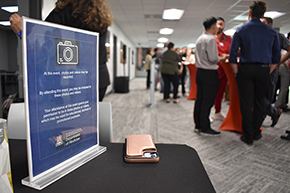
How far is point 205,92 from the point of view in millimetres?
2791

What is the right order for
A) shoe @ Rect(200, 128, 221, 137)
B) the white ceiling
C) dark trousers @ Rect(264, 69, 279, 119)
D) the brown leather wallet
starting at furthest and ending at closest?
the white ceiling < shoe @ Rect(200, 128, 221, 137) < dark trousers @ Rect(264, 69, 279, 119) < the brown leather wallet

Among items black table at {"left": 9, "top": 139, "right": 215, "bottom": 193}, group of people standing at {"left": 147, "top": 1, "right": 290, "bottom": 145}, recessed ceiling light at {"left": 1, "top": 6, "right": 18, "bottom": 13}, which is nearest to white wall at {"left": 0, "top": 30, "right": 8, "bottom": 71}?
recessed ceiling light at {"left": 1, "top": 6, "right": 18, "bottom": 13}

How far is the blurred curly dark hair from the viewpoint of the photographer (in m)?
1.25

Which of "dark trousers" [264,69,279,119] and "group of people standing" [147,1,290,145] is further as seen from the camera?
"dark trousers" [264,69,279,119]

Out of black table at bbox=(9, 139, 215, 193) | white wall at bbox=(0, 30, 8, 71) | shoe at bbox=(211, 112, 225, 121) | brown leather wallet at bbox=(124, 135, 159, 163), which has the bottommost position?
shoe at bbox=(211, 112, 225, 121)

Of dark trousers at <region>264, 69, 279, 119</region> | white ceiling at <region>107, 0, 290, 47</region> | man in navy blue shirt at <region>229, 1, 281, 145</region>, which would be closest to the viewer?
man in navy blue shirt at <region>229, 1, 281, 145</region>

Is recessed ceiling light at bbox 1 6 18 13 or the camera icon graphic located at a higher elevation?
recessed ceiling light at bbox 1 6 18 13

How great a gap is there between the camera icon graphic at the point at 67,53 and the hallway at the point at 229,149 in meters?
1.50

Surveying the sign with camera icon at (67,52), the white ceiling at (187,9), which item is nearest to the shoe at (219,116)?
the white ceiling at (187,9)

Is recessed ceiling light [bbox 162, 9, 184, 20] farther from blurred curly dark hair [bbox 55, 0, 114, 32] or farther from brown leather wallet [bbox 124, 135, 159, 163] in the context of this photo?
brown leather wallet [bbox 124, 135, 159, 163]

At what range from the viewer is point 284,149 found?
8.14 ft

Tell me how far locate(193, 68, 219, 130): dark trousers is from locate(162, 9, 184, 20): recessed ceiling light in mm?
4435

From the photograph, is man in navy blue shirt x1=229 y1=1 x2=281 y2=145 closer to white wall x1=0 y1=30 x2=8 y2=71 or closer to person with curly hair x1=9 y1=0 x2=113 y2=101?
person with curly hair x1=9 y1=0 x2=113 y2=101

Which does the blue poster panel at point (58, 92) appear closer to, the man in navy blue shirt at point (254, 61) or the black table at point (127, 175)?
the black table at point (127, 175)
